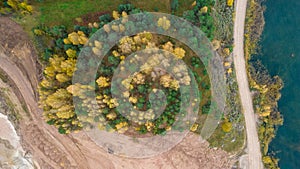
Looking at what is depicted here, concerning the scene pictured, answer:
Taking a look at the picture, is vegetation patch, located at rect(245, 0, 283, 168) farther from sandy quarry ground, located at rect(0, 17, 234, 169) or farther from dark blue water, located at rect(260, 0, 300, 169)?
sandy quarry ground, located at rect(0, 17, 234, 169)

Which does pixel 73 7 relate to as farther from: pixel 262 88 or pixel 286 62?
pixel 286 62

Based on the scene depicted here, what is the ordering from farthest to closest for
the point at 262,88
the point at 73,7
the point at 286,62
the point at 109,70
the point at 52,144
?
the point at 286,62 → the point at 262,88 → the point at 52,144 → the point at 73,7 → the point at 109,70

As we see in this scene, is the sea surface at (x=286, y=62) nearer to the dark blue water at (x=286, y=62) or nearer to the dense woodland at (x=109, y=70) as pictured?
the dark blue water at (x=286, y=62)

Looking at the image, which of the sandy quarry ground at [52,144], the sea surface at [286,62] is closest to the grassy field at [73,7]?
the sandy quarry ground at [52,144]

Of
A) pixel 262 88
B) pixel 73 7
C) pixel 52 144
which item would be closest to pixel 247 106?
pixel 262 88

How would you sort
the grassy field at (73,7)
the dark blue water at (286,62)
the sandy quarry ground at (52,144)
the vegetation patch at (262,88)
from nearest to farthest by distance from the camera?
the grassy field at (73,7), the sandy quarry ground at (52,144), the vegetation patch at (262,88), the dark blue water at (286,62)

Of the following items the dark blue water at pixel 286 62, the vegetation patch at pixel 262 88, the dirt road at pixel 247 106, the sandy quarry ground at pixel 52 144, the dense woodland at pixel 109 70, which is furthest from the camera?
the dark blue water at pixel 286 62

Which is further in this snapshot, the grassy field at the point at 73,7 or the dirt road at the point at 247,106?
the dirt road at the point at 247,106
